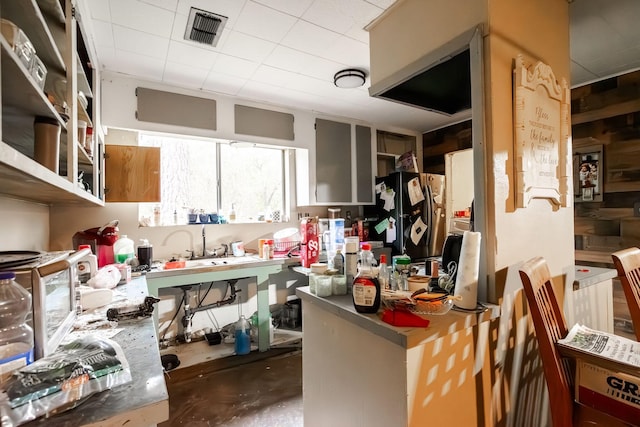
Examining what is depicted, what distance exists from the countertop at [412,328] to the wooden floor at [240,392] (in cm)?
115

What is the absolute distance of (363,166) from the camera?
12.5 feet

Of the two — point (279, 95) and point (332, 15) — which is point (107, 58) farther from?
point (332, 15)

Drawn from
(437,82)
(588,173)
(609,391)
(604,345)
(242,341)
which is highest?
(437,82)

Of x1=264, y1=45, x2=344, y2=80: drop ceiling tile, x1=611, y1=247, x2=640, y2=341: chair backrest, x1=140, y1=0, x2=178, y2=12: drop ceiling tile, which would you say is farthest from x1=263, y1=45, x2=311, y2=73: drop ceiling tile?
x1=611, y1=247, x2=640, y2=341: chair backrest

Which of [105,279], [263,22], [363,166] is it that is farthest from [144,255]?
[363,166]

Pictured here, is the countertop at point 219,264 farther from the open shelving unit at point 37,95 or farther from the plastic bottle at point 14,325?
the plastic bottle at point 14,325

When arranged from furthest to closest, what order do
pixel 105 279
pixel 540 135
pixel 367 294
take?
pixel 105 279, pixel 540 135, pixel 367 294

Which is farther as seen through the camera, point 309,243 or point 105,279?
point 309,243

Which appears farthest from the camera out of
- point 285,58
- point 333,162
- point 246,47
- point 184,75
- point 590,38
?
point 333,162

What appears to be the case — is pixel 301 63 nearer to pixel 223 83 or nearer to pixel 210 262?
pixel 223 83

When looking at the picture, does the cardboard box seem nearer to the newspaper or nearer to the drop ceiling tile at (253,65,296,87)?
the newspaper

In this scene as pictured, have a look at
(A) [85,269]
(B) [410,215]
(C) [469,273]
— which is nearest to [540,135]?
(C) [469,273]

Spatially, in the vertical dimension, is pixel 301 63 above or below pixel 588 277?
above

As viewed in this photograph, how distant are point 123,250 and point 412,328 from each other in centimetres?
242
